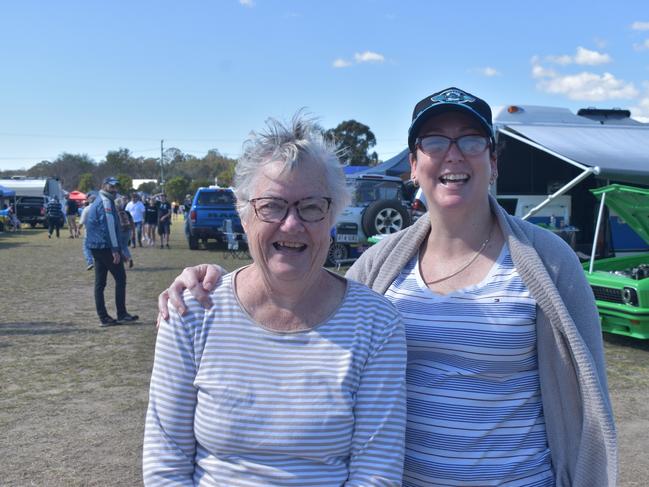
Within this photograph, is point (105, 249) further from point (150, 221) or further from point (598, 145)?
point (150, 221)

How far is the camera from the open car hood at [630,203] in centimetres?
699

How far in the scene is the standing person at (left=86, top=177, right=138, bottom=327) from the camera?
27.5 feet

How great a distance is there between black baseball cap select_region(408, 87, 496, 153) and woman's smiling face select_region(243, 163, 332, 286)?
424 mm

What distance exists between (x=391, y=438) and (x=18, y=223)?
36552mm

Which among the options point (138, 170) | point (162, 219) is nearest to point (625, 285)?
point (162, 219)

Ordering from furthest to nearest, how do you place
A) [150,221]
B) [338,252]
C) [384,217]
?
[150,221] < [338,252] < [384,217]

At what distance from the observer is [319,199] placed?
1.72m

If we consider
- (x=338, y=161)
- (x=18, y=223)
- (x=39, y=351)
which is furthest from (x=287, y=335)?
(x=18, y=223)

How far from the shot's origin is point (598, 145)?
919 centimetres

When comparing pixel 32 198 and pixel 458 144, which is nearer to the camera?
pixel 458 144

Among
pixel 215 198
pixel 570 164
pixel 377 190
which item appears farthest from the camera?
pixel 215 198

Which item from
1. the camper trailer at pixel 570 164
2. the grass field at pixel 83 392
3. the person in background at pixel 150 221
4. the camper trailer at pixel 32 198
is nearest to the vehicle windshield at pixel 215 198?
the person in background at pixel 150 221

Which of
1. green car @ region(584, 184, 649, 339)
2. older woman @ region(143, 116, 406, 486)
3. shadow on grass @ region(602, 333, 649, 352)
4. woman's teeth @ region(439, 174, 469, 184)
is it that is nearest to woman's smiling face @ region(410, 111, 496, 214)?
woman's teeth @ region(439, 174, 469, 184)

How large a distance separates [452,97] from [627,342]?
6.57 metres
